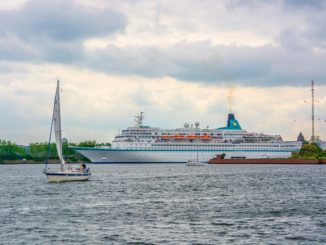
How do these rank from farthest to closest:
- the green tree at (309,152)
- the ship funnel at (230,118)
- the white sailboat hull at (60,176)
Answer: the ship funnel at (230,118)
the green tree at (309,152)
the white sailboat hull at (60,176)

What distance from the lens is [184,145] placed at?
177000 millimetres

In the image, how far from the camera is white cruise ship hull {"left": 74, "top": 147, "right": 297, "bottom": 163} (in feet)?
562

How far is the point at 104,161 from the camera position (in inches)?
6836

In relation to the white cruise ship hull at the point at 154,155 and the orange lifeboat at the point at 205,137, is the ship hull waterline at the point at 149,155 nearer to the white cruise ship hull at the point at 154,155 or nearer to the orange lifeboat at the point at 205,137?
the white cruise ship hull at the point at 154,155

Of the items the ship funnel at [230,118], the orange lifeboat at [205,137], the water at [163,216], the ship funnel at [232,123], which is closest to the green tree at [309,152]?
the ship funnel at [232,123]

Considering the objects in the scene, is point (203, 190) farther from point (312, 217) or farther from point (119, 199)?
point (312, 217)

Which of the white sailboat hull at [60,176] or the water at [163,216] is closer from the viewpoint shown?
the water at [163,216]

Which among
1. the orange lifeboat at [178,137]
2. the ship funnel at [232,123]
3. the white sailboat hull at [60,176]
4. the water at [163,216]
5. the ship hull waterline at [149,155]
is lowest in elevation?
the water at [163,216]

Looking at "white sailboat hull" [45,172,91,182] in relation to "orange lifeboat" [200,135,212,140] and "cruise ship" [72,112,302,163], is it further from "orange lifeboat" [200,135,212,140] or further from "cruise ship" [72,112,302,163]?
"orange lifeboat" [200,135,212,140]

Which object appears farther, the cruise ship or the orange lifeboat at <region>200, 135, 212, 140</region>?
the orange lifeboat at <region>200, 135, 212, 140</region>

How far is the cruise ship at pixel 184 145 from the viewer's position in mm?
172375

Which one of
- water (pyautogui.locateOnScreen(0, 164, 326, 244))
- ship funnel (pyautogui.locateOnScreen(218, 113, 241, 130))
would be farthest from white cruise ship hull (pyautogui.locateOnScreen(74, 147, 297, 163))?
water (pyautogui.locateOnScreen(0, 164, 326, 244))

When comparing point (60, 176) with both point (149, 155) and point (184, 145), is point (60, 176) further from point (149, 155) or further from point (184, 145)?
point (184, 145)

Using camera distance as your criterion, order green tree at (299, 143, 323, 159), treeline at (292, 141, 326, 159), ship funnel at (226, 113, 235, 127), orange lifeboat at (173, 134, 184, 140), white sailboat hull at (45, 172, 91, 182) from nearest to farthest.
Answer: white sailboat hull at (45, 172, 91, 182) < treeline at (292, 141, 326, 159) < green tree at (299, 143, 323, 159) < orange lifeboat at (173, 134, 184, 140) < ship funnel at (226, 113, 235, 127)
